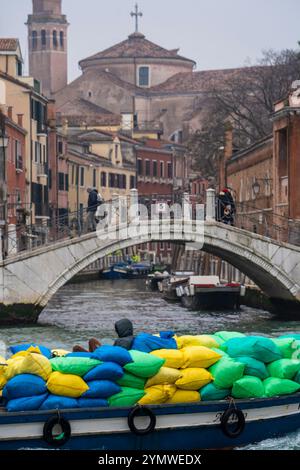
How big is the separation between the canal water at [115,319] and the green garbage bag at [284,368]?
5.96 metres

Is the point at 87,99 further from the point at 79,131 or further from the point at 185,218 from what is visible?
the point at 185,218

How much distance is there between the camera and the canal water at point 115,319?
23719mm

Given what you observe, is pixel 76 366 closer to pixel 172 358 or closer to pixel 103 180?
pixel 172 358

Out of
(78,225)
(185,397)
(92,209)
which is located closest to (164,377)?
(185,397)

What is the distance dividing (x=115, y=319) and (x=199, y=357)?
15273 mm

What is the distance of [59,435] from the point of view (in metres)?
12.9

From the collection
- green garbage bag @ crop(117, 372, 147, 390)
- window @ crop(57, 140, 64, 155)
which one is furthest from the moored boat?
green garbage bag @ crop(117, 372, 147, 390)

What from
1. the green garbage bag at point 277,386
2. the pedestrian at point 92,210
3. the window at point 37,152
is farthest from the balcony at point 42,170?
the green garbage bag at point 277,386

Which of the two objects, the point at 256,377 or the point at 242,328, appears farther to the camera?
the point at 242,328

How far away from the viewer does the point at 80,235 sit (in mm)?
26406
